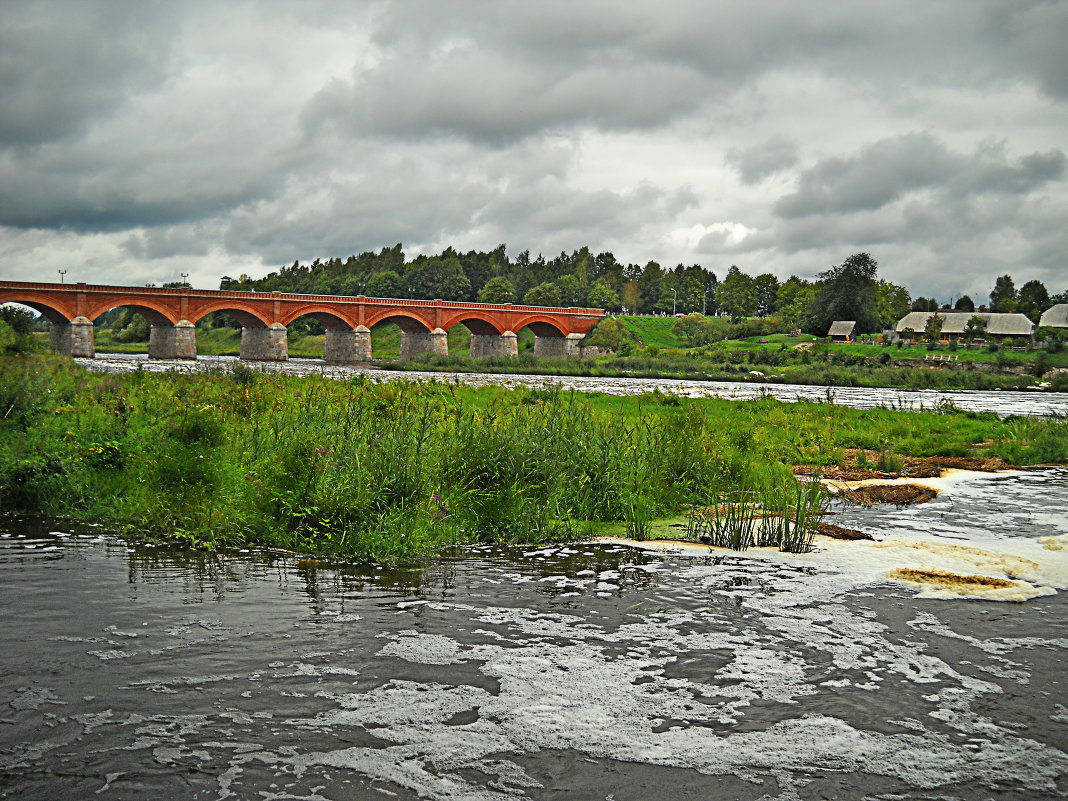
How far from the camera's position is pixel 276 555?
10938 millimetres

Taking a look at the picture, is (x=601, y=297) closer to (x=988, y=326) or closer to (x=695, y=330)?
(x=695, y=330)

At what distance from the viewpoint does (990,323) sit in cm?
12062

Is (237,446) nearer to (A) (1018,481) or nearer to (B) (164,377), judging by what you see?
(B) (164,377)

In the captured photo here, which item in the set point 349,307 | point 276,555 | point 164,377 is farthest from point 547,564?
point 349,307

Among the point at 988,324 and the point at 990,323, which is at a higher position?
the point at 990,323

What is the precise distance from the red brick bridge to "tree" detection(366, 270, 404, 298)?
50.3 metres

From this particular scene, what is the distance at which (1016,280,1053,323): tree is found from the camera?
14625 cm

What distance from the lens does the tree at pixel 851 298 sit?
11662cm

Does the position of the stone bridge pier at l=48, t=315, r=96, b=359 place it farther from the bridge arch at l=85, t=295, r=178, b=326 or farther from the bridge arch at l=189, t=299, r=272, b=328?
the bridge arch at l=189, t=299, r=272, b=328

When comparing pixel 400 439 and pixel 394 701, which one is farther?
pixel 400 439

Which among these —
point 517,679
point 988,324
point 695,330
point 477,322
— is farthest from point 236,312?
point 988,324

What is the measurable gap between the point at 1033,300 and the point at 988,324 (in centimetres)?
4411

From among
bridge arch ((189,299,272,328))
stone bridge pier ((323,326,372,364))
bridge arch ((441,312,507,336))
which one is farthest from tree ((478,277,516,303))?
bridge arch ((189,299,272,328))

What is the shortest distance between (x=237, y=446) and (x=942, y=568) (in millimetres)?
10107
